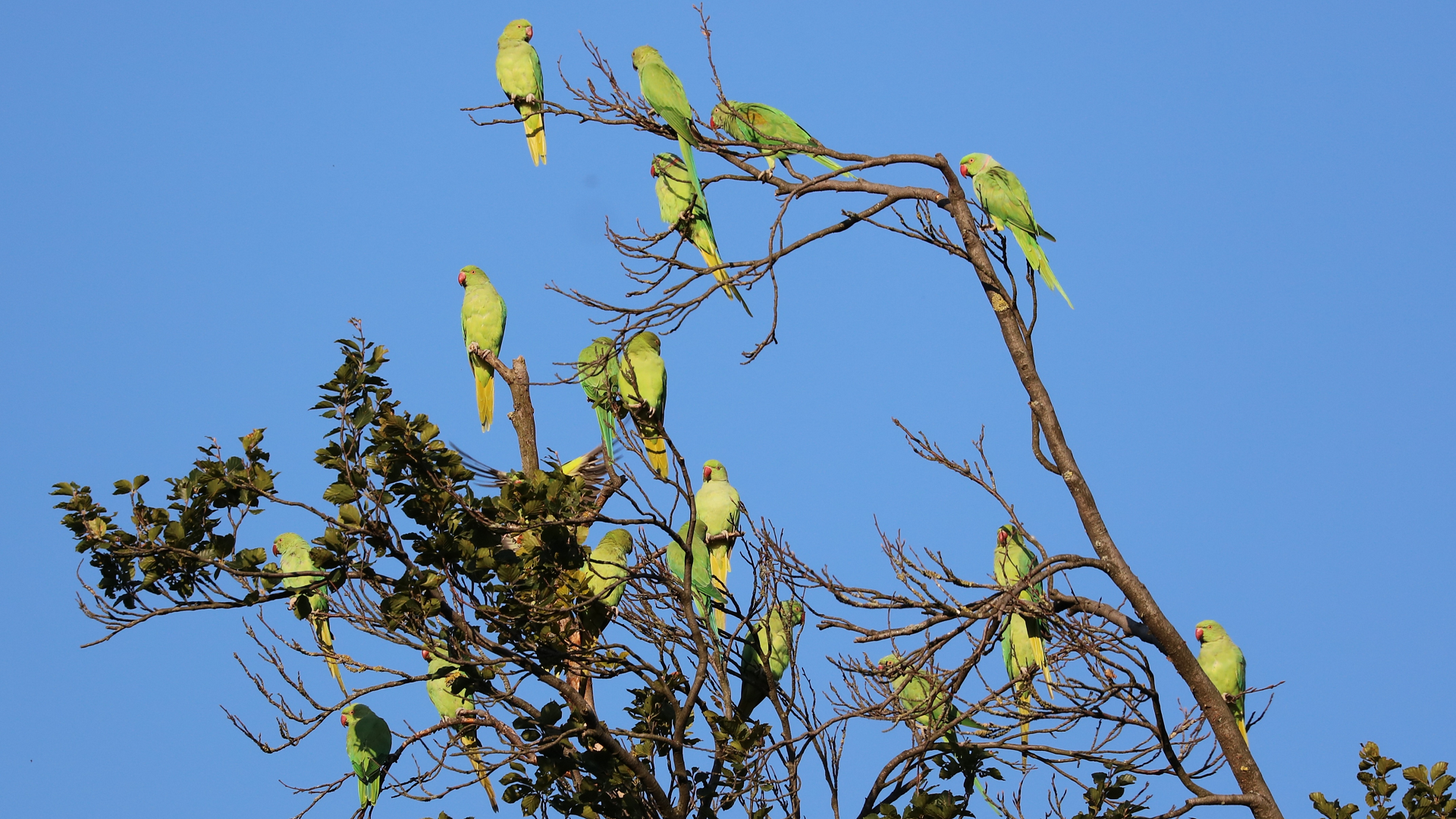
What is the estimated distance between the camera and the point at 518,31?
9.15 m

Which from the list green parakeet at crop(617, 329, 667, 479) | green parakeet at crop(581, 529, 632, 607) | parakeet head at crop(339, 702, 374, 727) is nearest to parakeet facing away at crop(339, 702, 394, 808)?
parakeet head at crop(339, 702, 374, 727)

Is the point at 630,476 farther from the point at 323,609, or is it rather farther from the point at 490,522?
the point at 323,609

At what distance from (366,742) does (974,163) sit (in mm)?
4796

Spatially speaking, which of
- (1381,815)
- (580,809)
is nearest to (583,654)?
(580,809)

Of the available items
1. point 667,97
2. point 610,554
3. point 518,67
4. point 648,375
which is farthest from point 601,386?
point 518,67

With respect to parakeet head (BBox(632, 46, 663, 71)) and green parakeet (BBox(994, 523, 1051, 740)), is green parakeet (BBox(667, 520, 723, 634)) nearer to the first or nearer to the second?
green parakeet (BBox(994, 523, 1051, 740))

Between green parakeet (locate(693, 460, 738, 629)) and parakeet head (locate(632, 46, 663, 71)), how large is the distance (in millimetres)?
2563

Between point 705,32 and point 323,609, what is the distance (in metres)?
A: 3.00

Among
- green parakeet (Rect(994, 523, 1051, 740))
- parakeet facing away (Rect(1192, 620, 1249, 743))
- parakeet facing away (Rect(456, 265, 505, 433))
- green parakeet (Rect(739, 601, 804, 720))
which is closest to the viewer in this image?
green parakeet (Rect(739, 601, 804, 720))

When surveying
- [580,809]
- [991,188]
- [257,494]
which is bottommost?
[580,809]

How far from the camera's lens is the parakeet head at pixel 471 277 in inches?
334

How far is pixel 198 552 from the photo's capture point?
4.57m

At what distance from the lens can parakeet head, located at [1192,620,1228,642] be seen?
6449 mm

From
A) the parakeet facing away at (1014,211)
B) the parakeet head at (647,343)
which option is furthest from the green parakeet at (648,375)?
the parakeet facing away at (1014,211)
